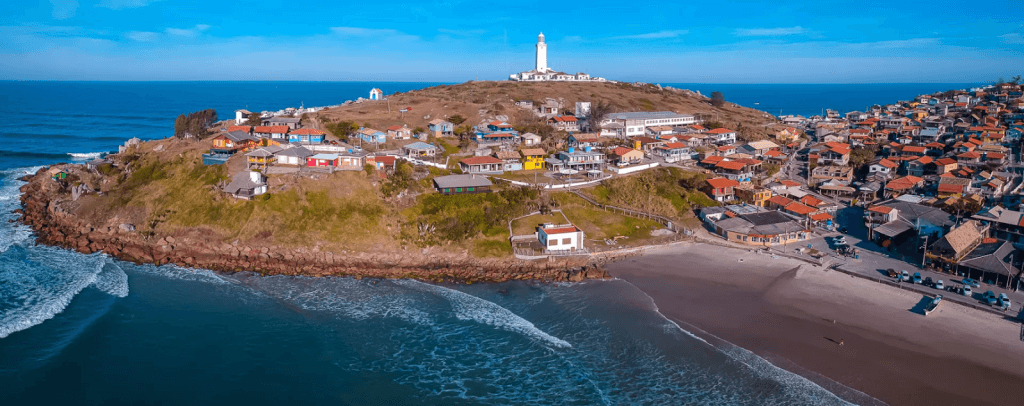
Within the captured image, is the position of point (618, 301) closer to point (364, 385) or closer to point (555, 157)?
point (364, 385)

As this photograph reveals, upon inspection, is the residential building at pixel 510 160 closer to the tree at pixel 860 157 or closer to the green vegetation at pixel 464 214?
the green vegetation at pixel 464 214

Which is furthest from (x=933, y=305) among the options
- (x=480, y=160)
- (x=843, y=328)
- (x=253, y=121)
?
(x=253, y=121)

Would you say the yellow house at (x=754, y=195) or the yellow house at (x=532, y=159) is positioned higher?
the yellow house at (x=532, y=159)

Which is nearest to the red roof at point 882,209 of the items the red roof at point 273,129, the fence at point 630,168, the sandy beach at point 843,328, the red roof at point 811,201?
the red roof at point 811,201

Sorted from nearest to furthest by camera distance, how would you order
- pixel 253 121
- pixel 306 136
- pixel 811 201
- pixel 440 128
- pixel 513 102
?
1. pixel 811 201
2. pixel 306 136
3. pixel 253 121
4. pixel 440 128
5. pixel 513 102

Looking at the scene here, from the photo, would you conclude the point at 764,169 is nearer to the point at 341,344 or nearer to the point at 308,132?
the point at 308,132

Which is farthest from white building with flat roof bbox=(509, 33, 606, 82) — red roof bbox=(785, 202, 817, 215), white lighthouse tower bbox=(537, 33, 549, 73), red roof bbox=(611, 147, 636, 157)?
red roof bbox=(785, 202, 817, 215)
